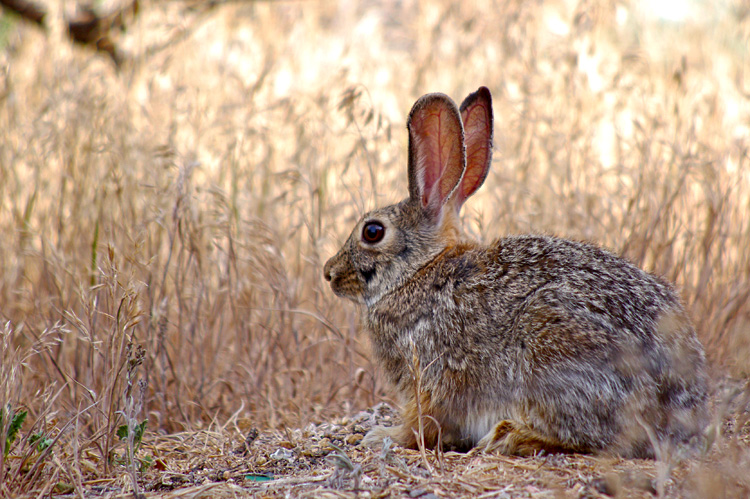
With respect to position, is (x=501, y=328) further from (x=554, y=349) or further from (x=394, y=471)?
(x=394, y=471)

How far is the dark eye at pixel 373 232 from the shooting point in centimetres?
379

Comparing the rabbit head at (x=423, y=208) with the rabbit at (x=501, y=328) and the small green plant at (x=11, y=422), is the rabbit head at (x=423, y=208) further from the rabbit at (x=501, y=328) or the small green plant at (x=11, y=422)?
the small green plant at (x=11, y=422)

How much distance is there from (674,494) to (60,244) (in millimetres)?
3760

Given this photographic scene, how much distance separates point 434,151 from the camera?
3.71m

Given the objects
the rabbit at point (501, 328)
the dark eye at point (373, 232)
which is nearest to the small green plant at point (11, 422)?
the rabbit at point (501, 328)

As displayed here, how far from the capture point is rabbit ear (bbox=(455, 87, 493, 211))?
3.84m

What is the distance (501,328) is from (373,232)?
95 cm

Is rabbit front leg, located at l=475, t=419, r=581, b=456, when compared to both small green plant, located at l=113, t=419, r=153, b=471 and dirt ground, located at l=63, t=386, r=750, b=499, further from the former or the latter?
small green plant, located at l=113, t=419, r=153, b=471

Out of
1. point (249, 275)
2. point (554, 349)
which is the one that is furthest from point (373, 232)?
point (249, 275)

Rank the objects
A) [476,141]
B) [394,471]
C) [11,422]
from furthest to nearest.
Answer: [476,141]
[11,422]
[394,471]

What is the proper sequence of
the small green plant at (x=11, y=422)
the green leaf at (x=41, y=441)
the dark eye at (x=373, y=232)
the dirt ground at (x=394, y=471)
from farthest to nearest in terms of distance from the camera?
the dark eye at (x=373, y=232), the green leaf at (x=41, y=441), the small green plant at (x=11, y=422), the dirt ground at (x=394, y=471)

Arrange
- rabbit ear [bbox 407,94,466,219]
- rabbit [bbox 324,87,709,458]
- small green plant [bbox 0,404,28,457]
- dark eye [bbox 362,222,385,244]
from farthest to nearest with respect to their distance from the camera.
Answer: dark eye [bbox 362,222,385,244] → rabbit ear [bbox 407,94,466,219] → rabbit [bbox 324,87,709,458] → small green plant [bbox 0,404,28,457]

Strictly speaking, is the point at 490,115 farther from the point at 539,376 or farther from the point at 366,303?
the point at 539,376

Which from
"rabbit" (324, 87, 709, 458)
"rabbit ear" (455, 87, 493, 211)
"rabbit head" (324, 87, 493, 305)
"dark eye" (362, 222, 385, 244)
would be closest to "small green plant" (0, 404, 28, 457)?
"rabbit" (324, 87, 709, 458)
